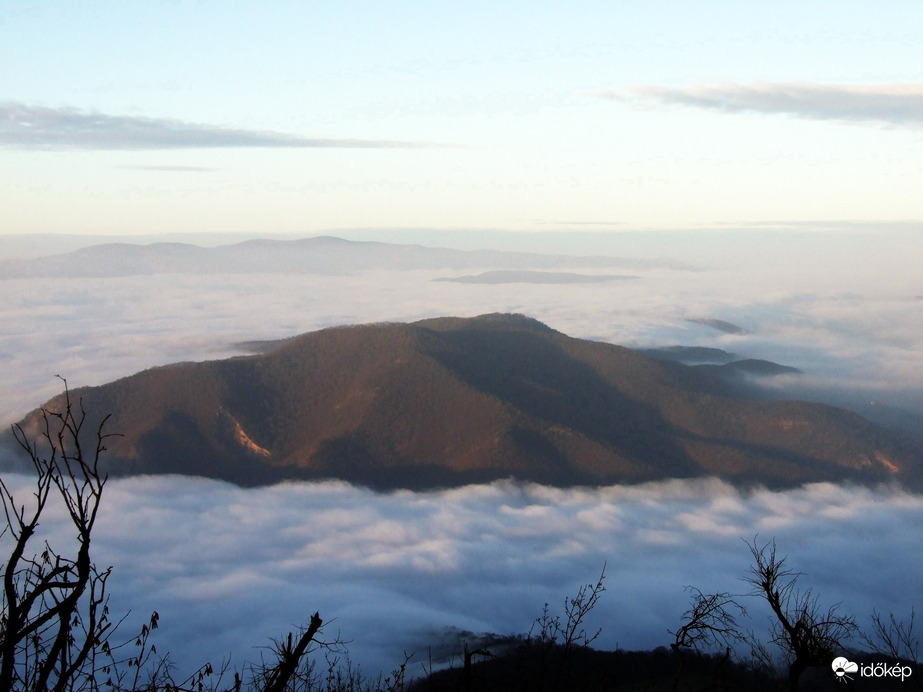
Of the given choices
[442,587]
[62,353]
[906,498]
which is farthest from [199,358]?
[906,498]

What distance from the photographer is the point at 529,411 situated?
113250 mm

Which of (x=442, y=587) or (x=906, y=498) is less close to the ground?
(x=906, y=498)

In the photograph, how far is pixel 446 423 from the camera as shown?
352ft

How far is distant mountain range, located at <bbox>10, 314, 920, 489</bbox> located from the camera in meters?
103

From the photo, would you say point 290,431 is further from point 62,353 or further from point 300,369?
point 62,353

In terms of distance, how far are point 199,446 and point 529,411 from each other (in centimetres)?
4257

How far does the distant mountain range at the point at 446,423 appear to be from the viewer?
103375mm

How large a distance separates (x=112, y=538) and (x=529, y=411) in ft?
179

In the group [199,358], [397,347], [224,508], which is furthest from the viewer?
[199,358]

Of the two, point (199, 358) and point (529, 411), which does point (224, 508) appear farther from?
point (199, 358)

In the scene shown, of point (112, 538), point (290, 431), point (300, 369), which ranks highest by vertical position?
point (300, 369)

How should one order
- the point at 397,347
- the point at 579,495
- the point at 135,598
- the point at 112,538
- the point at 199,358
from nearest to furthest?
the point at 135,598 → the point at 112,538 → the point at 579,495 → the point at 397,347 → the point at 199,358

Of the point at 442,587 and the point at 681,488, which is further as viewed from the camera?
the point at 681,488

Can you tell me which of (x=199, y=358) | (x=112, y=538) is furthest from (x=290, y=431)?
(x=199, y=358)
